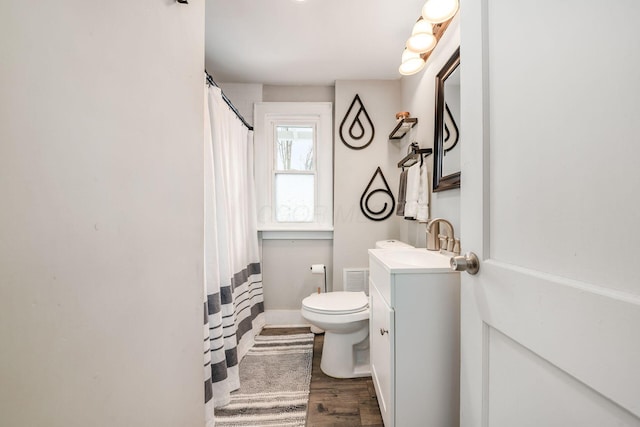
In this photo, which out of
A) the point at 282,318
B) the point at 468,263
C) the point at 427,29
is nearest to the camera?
the point at 468,263

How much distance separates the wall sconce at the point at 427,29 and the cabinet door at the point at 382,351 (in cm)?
133

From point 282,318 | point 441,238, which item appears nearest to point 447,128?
point 441,238

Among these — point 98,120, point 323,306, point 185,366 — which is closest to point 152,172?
point 98,120

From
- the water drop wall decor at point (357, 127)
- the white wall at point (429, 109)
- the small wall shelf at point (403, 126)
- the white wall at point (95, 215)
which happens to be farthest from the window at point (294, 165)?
the white wall at point (95, 215)

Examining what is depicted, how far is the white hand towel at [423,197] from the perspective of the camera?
1.64 m

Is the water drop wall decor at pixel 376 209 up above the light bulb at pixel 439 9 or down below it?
below

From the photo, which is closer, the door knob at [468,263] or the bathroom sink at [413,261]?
the door knob at [468,263]

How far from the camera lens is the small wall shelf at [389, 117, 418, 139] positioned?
6.20 ft

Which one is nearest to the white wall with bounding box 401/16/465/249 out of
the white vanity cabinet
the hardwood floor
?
the white vanity cabinet

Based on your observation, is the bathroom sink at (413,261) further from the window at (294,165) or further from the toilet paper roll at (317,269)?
the window at (294,165)

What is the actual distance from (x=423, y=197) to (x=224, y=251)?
4.35 ft

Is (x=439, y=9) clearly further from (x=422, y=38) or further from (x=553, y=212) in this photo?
(x=553, y=212)

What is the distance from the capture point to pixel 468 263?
2.23 ft

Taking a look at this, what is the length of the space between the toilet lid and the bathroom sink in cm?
43
